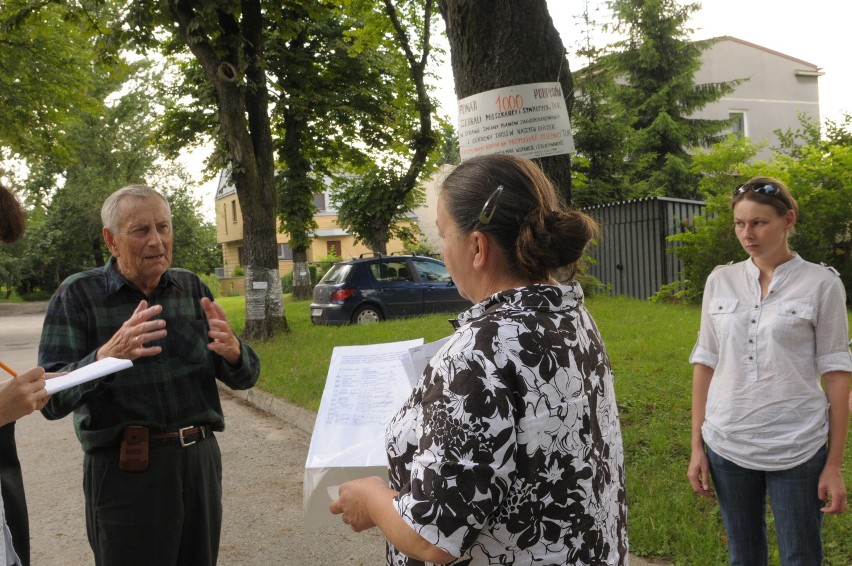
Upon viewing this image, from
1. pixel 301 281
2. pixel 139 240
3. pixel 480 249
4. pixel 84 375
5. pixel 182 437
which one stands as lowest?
pixel 301 281

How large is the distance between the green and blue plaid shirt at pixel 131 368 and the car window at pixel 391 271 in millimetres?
12411

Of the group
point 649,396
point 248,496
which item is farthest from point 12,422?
point 649,396

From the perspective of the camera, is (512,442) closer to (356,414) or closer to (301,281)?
(356,414)

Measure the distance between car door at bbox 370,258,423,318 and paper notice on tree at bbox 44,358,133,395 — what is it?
515 inches

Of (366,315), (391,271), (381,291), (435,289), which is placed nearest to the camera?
(366,315)

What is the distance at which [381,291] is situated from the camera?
50.4 feet

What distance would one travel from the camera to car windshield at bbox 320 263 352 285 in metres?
15.2

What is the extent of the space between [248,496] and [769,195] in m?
4.49

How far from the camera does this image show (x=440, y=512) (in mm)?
1393

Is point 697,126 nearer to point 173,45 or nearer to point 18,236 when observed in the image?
point 173,45

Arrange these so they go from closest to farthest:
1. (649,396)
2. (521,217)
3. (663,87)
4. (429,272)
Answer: (521,217) < (649,396) < (429,272) < (663,87)

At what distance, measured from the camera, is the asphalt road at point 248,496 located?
15.0 feet

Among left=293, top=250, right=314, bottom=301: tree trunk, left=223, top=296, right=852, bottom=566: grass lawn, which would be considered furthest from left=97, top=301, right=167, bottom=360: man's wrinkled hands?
left=293, top=250, right=314, bottom=301: tree trunk

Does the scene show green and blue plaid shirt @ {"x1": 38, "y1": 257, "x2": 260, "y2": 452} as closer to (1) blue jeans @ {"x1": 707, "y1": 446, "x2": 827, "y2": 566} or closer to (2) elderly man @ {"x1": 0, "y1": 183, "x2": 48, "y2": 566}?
(2) elderly man @ {"x1": 0, "y1": 183, "x2": 48, "y2": 566}
